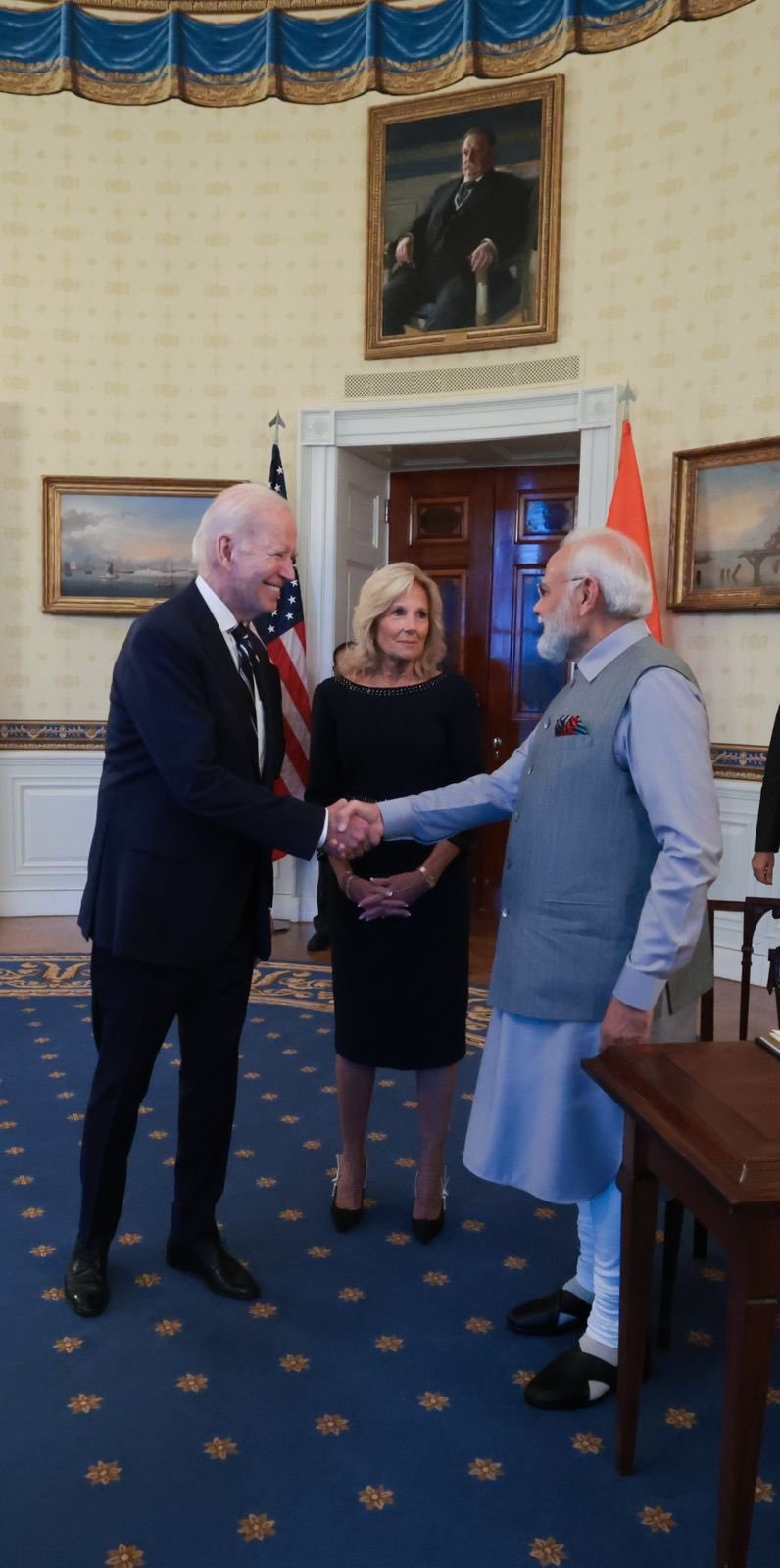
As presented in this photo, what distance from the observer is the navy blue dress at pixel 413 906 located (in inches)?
116

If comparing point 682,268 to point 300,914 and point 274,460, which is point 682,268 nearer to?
point 274,460

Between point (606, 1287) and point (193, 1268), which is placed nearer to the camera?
Answer: point (606, 1287)

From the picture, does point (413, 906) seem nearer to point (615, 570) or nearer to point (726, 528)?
point (615, 570)

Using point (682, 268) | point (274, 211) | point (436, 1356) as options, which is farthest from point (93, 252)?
point (436, 1356)

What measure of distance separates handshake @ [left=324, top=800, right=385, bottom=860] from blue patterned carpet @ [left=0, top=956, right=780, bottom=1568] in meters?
1.05

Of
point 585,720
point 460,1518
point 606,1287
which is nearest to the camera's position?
point 460,1518

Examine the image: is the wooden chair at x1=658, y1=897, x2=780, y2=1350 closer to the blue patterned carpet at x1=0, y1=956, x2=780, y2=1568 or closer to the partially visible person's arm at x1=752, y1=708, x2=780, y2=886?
the blue patterned carpet at x1=0, y1=956, x2=780, y2=1568

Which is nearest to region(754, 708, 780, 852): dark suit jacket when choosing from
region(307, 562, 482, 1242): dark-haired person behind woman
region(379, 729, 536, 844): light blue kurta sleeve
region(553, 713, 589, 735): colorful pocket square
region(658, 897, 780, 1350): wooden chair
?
region(658, 897, 780, 1350): wooden chair

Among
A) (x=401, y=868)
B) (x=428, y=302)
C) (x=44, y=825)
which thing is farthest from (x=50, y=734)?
(x=401, y=868)

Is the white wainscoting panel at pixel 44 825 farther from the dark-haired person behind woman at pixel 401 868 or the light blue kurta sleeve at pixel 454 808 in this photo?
the light blue kurta sleeve at pixel 454 808

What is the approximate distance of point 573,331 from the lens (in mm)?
6227

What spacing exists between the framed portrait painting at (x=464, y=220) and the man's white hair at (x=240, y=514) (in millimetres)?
4312

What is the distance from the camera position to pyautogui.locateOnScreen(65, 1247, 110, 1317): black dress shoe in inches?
104

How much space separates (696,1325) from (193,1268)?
46.1 inches
